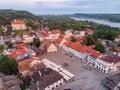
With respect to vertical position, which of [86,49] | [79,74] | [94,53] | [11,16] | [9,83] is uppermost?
[11,16]

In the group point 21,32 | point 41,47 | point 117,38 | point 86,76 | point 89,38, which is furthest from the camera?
point 21,32

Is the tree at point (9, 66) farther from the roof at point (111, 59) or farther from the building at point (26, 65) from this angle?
the roof at point (111, 59)

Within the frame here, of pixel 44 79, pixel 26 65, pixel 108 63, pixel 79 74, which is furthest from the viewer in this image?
pixel 26 65

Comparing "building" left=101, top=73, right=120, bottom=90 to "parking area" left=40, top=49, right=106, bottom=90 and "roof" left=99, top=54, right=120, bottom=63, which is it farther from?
"roof" left=99, top=54, right=120, bottom=63

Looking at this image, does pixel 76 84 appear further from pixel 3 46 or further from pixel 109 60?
pixel 3 46

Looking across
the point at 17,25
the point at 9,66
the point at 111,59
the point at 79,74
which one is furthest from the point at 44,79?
the point at 17,25

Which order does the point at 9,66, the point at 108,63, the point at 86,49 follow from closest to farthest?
the point at 9,66 → the point at 108,63 → the point at 86,49

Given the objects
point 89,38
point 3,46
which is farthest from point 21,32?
point 89,38

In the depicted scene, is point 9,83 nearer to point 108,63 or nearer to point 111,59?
point 108,63
